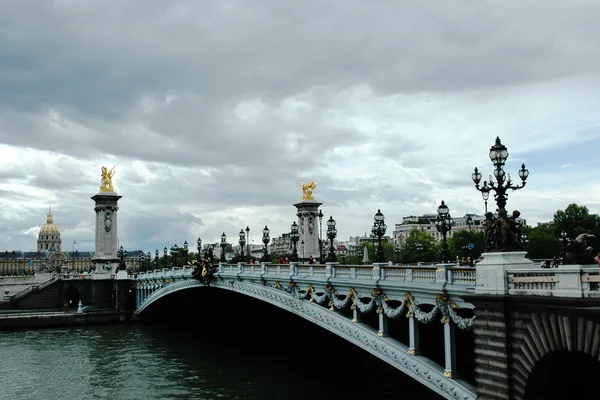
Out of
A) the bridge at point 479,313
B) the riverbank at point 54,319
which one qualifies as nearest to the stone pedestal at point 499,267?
the bridge at point 479,313

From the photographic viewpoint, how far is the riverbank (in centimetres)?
5541

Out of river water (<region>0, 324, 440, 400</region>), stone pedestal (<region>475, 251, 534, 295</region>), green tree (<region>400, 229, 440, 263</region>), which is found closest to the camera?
stone pedestal (<region>475, 251, 534, 295</region>)

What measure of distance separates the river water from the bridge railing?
13.0m

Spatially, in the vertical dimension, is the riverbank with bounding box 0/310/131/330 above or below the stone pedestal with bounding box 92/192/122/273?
below

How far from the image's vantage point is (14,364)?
3806 centimetres

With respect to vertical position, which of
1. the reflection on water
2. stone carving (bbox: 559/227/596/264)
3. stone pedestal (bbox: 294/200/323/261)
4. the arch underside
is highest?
stone pedestal (bbox: 294/200/323/261)

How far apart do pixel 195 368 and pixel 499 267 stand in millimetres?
25221

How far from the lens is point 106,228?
245 feet

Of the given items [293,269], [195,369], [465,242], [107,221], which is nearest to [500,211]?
[293,269]

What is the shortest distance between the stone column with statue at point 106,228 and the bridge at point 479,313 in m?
51.3

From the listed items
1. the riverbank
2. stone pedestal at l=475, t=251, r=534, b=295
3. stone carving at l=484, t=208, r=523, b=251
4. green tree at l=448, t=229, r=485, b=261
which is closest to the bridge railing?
stone pedestal at l=475, t=251, r=534, b=295

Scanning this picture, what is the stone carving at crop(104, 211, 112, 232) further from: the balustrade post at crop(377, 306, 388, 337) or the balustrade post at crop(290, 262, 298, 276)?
the balustrade post at crop(377, 306, 388, 337)

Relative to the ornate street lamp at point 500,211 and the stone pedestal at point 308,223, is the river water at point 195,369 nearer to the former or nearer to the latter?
the ornate street lamp at point 500,211

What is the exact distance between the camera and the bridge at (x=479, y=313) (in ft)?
41.2
